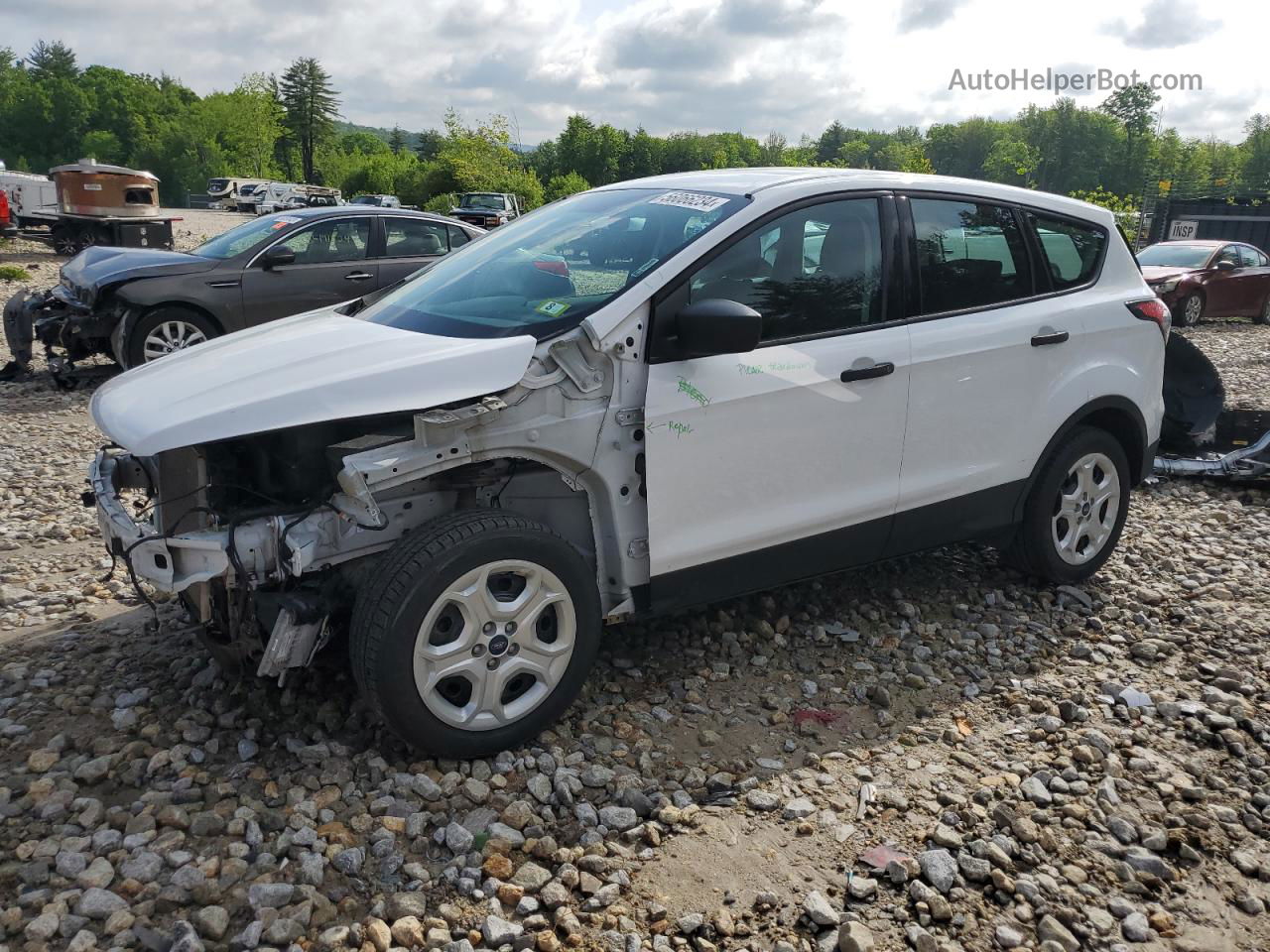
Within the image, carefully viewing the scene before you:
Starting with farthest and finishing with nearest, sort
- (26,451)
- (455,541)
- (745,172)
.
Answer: (26,451) → (745,172) → (455,541)

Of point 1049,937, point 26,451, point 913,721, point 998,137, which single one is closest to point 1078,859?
point 1049,937

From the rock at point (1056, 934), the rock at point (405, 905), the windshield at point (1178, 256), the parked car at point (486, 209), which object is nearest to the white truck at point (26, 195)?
the parked car at point (486, 209)

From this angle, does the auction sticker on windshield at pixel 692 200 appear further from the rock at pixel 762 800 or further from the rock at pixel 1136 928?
the rock at pixel 1136 928

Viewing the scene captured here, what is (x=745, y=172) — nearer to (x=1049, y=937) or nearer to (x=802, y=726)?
(x=802, y=726)

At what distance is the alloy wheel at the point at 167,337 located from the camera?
9062 mm

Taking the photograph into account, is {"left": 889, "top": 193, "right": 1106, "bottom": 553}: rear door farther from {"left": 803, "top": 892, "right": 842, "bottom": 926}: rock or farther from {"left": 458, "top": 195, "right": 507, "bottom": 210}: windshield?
{"left": 458, "top": 195, "right": 507, "bottom": 210}: windshield

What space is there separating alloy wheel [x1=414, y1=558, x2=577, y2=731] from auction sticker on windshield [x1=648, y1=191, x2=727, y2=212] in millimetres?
1548

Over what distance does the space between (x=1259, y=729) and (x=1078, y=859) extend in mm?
1272

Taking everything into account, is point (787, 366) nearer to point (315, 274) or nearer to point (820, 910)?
Answer: point (820, 910)

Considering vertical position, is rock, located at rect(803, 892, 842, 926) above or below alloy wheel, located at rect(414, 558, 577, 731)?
below

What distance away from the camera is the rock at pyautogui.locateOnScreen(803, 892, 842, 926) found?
2676mm

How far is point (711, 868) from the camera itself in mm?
2889

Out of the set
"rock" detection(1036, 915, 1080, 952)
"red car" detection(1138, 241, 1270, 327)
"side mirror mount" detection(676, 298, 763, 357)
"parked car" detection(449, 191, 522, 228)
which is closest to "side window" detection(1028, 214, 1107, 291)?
"side mirror mount" detection(676, 298, 763, 357)

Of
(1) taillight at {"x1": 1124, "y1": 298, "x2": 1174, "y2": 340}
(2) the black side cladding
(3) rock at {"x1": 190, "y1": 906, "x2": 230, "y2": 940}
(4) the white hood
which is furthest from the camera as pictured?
(2) the black side cladding
